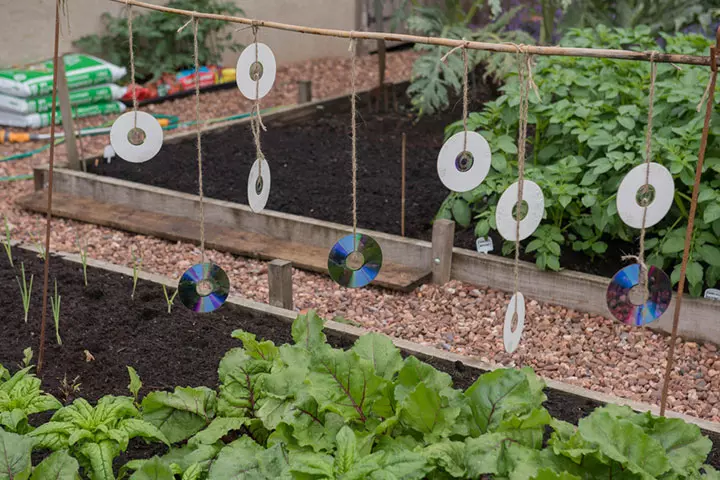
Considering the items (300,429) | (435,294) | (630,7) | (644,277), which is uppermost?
(630,7)

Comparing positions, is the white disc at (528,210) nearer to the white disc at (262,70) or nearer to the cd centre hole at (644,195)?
the cd centre hole at (644,195)

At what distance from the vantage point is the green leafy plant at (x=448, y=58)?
7.39m

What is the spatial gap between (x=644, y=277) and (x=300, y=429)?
107cm

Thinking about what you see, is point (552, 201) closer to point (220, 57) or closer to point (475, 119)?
point (475, 119)

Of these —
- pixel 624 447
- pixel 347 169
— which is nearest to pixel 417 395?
pixel 624 447

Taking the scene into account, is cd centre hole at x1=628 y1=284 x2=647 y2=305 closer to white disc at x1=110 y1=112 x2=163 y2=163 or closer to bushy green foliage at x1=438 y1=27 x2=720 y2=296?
bushy green foliage at x1=438 y1=27 x2=720 y2=296

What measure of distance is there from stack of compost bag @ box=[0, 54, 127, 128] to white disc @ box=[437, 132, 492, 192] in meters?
5.37

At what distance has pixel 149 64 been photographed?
8.95 m

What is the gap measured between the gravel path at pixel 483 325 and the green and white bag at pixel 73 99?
218 cm

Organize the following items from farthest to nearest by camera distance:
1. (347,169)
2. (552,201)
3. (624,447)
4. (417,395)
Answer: (347,169) < (552,201) < (417,395) < (624,447)

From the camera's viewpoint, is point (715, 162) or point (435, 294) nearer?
point (715, 162)

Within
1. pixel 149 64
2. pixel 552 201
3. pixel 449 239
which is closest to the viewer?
pixel 552 201

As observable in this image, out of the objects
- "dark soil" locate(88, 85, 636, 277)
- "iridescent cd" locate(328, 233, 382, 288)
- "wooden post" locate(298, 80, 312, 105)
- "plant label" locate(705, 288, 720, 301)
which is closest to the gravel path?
"plant label" locate(705, 288, 720, 301)

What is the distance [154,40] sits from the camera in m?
9.06
